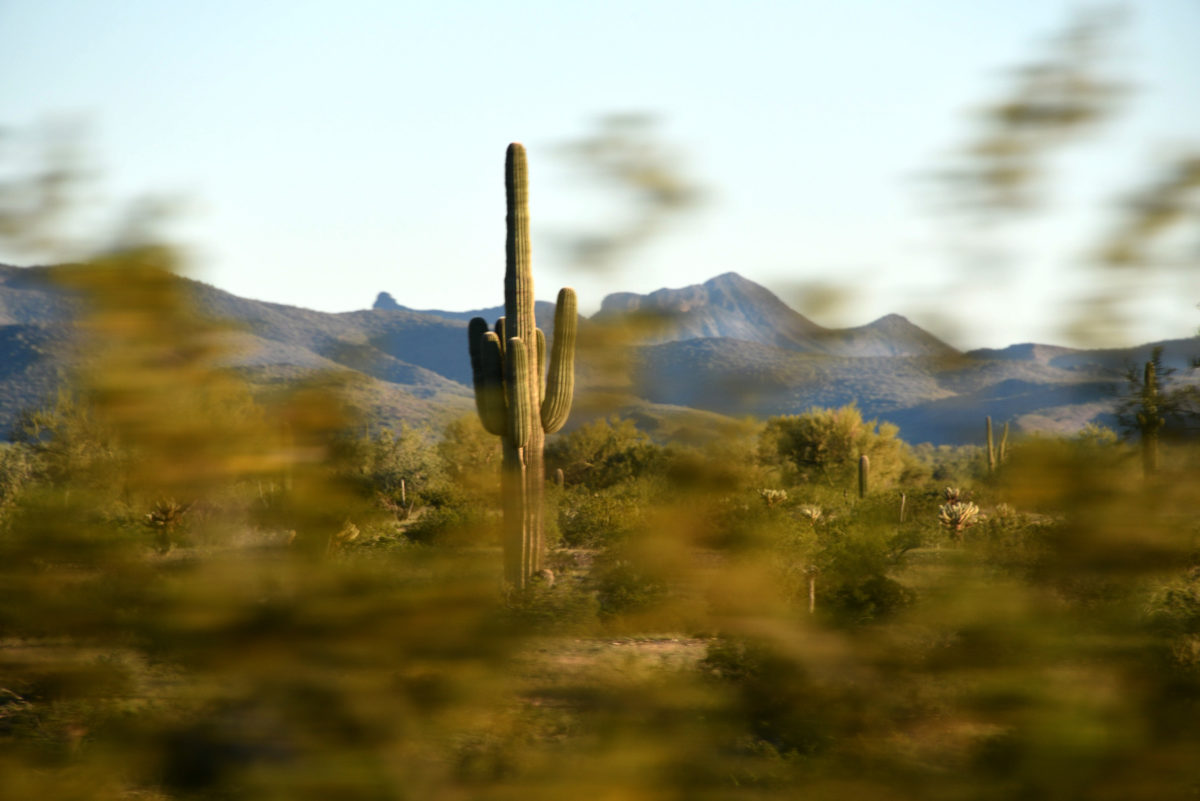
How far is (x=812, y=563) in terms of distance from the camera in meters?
1.04

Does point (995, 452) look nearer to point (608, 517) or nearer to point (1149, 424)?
point (1149, 424)

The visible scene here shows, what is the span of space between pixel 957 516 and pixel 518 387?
9.04ft

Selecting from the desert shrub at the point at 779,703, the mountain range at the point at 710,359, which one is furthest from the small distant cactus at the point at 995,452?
the desert shrub at the point at 779,703

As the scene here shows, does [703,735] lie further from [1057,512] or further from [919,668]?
[1057,512]

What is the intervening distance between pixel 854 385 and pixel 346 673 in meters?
0.73

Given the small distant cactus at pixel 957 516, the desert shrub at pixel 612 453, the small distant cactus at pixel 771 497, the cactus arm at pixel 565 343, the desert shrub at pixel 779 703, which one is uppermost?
the cactus arm at pixel 565 343

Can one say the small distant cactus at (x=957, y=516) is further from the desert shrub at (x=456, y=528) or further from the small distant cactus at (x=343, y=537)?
the small distant cactus at (x=343, y=537)

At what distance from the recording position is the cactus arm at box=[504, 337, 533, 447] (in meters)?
1.89

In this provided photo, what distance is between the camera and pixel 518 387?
3.81 m

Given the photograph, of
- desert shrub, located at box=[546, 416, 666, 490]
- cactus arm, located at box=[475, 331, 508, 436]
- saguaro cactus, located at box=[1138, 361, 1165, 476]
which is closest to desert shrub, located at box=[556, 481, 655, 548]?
desert shrub, located at box=[546, 416, 666, 490]

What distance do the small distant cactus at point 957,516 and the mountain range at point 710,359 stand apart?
80 mm

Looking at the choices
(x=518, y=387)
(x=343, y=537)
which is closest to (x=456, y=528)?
(x=343, y=537)

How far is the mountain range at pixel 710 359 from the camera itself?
1.03 m

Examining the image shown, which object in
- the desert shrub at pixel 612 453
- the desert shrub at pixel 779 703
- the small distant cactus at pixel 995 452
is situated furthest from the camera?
the desert shrub at pixel 612 453
